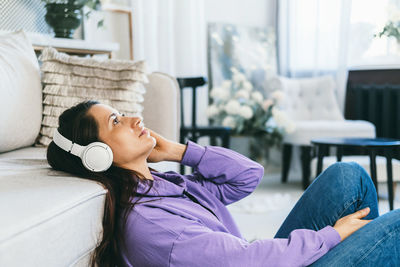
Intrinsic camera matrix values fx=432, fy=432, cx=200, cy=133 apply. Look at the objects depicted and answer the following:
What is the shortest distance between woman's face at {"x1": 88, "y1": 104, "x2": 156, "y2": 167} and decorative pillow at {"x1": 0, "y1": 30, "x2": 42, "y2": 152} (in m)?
0.57

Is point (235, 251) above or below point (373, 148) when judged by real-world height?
above

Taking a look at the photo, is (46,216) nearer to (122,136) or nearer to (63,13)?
(122,136)

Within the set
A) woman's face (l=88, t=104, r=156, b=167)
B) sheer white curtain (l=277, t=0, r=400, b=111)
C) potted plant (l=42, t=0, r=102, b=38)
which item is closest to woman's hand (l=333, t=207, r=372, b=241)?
woman's face (l=88, t=104, r=156, b=167)

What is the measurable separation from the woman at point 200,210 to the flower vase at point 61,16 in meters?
1.39

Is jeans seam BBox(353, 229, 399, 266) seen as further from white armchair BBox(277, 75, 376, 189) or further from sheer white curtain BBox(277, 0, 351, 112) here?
sheer white curtain BBox(277, 0, 351, 112)

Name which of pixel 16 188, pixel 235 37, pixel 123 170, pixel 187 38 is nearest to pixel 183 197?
pixel 123 170

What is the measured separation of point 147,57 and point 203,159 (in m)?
2.10

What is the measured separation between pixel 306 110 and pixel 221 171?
2.61 m

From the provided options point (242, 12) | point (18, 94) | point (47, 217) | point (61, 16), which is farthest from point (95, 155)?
point (242, 12)

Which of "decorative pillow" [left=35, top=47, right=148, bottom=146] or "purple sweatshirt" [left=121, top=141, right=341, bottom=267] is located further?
"decorative pillow" [left=35, top=47, right=148, bottom=146]

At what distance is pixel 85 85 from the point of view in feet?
5.41

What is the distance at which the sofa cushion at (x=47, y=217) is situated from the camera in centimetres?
65

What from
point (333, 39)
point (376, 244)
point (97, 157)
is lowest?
point (376, 244)

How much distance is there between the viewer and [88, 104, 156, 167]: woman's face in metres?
0.99
